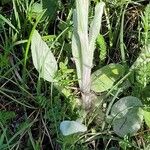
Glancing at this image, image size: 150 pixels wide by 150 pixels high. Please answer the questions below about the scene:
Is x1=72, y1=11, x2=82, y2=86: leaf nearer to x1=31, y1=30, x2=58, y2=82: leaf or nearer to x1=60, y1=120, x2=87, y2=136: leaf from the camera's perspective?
x1=31, y1=30, x2=58, y2=82: leaf

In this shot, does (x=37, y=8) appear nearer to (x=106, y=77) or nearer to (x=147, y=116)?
(x=106, y=77)

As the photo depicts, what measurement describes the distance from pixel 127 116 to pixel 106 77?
17cm

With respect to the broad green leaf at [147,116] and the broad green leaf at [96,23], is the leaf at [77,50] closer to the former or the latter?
the broad green leaf at [96,23]

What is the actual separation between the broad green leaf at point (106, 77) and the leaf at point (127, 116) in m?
0.10

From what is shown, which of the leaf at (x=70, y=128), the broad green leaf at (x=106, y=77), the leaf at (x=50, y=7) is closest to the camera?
the leaf at (x=70, y=128)

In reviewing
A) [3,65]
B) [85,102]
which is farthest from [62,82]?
[3,65]

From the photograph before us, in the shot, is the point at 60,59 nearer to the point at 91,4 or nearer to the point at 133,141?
the point at 91,4

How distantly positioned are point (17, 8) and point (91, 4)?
0.27m

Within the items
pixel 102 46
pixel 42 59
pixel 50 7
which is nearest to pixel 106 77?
pixel 102 46

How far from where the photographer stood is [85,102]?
4.78ft

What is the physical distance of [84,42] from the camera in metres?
1.33

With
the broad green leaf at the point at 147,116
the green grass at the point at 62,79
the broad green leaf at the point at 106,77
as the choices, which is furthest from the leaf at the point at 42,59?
the broad green leaf at the point at 147,116

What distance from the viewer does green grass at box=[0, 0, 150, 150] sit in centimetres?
140

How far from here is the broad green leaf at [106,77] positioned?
1473 millimetres
